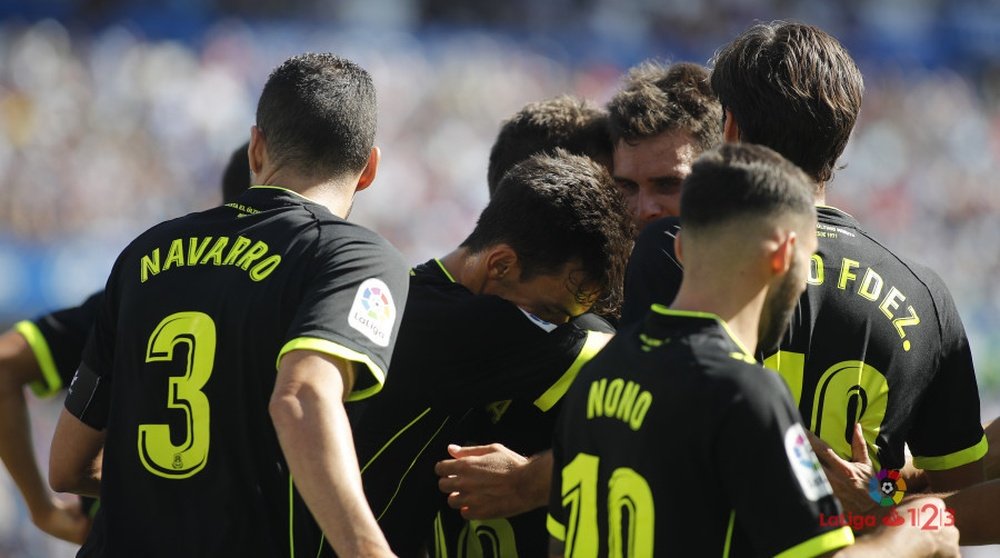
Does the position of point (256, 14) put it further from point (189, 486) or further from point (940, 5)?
point (189, 486)

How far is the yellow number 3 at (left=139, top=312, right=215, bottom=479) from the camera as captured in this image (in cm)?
277

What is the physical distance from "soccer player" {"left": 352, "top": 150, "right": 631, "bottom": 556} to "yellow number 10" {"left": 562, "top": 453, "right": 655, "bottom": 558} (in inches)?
24.2

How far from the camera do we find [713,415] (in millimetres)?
2258

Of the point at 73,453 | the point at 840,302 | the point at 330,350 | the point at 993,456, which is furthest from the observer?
the point at 993,456

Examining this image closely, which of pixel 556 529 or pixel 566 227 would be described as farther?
pixel 566 227

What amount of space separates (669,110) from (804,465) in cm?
200

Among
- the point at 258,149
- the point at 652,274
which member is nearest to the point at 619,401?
the point at 652,274

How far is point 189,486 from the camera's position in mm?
2775

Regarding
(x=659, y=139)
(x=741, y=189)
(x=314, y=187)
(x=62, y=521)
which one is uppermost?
(x=659, y=139)

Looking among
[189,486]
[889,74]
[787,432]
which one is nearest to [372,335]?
[189,486]

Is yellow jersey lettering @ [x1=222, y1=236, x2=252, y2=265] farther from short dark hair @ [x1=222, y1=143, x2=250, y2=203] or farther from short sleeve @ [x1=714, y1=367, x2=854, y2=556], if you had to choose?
short dark hair @ [x1=222, y1=143, x2=250, y2=203]

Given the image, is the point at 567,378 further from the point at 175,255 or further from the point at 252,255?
the point at 175,255

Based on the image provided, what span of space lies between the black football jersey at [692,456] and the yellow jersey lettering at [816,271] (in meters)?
0.65

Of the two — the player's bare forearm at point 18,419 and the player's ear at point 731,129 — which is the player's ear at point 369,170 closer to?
the player's ear at point 731,129
